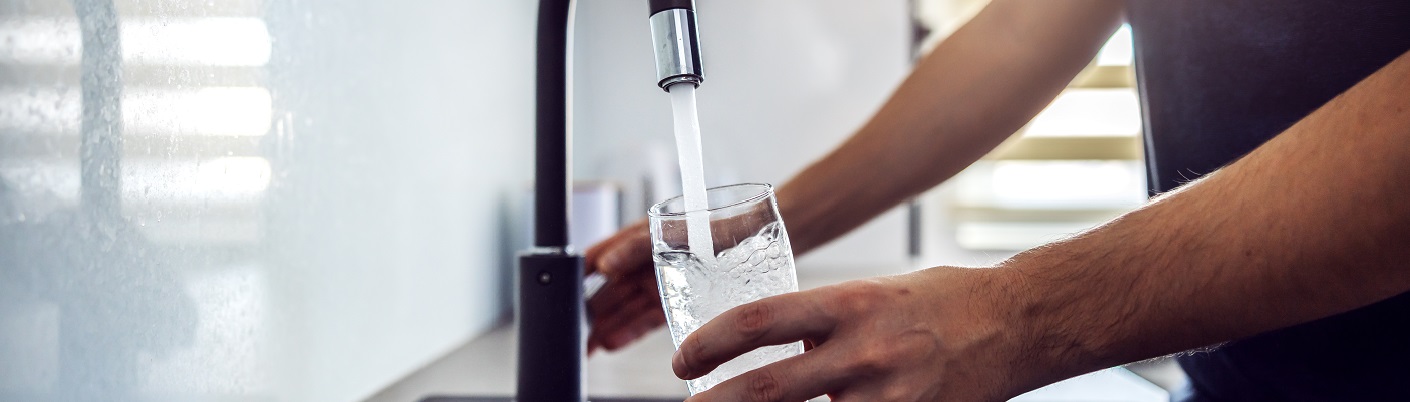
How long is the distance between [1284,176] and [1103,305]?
0.12 meters

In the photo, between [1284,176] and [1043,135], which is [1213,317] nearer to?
[1284,176]

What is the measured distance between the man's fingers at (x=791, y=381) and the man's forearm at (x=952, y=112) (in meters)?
0.49

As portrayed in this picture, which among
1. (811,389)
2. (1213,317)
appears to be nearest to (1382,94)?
(1213,317)

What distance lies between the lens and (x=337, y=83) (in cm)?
78

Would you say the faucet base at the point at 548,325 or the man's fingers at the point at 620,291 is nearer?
the faucet base at the point at 548,325

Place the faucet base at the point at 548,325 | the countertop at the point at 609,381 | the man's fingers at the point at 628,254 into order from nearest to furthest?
the faucet base at the point at 548,325
the man's fingers at the point at 628,254
the countertop at the point at 609,381

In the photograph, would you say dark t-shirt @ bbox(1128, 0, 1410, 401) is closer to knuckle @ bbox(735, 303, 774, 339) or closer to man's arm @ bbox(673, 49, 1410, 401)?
man's arm @ bbox(673, 49, 1410, 401)

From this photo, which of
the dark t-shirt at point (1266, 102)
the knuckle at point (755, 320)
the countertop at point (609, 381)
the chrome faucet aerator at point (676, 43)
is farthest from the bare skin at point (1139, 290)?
the countertop at point (609, 381)

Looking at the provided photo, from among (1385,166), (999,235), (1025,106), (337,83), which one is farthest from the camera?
(999,235)

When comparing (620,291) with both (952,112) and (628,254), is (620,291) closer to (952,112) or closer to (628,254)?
(628,254)

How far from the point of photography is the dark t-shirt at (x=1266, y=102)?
0.70 m

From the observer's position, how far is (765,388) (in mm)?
449

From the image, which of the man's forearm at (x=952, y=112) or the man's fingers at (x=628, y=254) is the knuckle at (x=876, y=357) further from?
the man's forearm at (x=952, y=112)

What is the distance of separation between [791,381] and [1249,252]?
0.27 m
